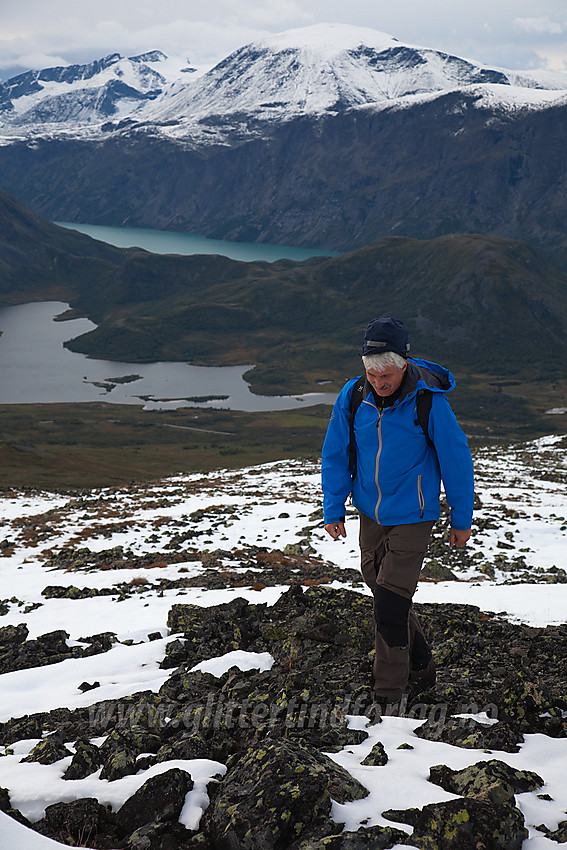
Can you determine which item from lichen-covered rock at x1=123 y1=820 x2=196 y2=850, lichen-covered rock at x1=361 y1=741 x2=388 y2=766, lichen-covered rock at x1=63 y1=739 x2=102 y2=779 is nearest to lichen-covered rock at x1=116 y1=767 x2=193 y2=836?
lichen-covered rock at x1=123 y1=820 x2=196 y2=850

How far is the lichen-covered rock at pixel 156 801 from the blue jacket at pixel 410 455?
9.22ft

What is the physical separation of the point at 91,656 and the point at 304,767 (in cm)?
526

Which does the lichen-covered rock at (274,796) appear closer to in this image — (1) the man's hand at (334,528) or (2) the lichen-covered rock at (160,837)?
(2) the lichen-covered rock at (160,837)

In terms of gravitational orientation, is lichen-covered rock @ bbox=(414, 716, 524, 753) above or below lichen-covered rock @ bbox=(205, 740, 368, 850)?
below

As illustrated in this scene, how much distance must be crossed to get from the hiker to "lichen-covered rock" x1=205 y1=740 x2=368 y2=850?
5.99 ft

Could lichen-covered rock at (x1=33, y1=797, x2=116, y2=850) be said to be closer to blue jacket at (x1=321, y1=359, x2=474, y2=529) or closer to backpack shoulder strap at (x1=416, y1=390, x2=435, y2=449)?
blue jacket at (x1=321, y1=359, x2=474, y2=529)

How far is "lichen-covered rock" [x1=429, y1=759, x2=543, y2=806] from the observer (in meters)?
4.79

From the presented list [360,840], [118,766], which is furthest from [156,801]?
[360,840]

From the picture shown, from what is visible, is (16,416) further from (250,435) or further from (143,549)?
(143,549)

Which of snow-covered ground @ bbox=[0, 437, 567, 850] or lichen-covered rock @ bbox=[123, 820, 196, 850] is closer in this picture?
lichen-covered rock @ bbox=[123, 820, 196, 850]

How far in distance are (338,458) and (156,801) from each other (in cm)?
350

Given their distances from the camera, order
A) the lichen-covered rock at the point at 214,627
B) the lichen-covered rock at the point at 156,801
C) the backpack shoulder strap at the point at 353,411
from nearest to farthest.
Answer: the lichen-covered rock at the point at 156,801 → the backpack shoulder strap at the point at 353,411 → the lichen-covered rock at the point at 214,627

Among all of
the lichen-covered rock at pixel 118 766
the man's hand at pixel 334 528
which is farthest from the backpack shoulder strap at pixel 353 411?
the lichen-covered rock at pixel 118 766

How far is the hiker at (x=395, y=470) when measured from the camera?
6.49 m
